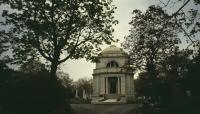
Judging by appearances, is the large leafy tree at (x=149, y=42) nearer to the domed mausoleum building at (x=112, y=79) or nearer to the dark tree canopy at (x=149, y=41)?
the dark tree canopy at (x=149, y=41)

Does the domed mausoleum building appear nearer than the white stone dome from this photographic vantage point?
Yes

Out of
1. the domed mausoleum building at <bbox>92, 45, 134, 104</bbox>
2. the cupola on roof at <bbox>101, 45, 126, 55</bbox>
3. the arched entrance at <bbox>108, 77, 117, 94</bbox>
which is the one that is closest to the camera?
the domed mausoleum building at <bbox>92, 45, 134, 104</bbox>

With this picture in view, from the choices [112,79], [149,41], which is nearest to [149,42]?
[149,41]

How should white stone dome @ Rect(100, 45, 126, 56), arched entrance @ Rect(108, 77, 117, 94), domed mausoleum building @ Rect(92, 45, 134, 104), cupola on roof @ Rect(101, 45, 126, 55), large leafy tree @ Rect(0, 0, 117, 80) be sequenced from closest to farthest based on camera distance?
large leafy tree @ Rect(0, 0, 117, 80), domed mausoleum building @ Rect(92, 45, 134, 104), arched entrance @ Rect(108, 77, 117, 94), white stone dome @ Rect(100, 45, 126, 56), cupola on roof @ Rect(101, 45, 126, 55)

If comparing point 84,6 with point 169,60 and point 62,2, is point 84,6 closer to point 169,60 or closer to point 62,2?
point 62,2

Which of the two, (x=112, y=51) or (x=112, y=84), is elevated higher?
(x=112, y=51)

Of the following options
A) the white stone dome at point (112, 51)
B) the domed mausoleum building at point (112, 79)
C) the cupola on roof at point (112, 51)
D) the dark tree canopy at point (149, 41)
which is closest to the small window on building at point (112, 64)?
the domed mausoleum building at point (112, 79)

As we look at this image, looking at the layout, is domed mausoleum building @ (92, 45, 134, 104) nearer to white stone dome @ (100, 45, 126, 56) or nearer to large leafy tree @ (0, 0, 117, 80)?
white stone dome @ (100, 45, 126, 56)

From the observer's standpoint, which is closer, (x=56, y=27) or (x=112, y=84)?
(x=56, y=27)

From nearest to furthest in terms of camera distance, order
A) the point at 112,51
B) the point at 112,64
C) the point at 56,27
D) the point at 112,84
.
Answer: the point at 56,27 < the point at 112,84 < the point at 112,64 < the point at 112,51

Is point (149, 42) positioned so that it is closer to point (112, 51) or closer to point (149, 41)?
point (149, 41)

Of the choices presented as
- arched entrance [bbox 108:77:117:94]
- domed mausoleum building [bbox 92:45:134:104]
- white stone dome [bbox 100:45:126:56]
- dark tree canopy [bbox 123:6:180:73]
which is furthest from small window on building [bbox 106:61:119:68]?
dark tree canopy [bbox 123:6:180:73]

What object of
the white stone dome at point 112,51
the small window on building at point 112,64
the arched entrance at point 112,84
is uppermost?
the white stone dome at point 112,51

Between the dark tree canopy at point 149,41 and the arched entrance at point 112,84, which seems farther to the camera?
the arched entrance at point 112,84
